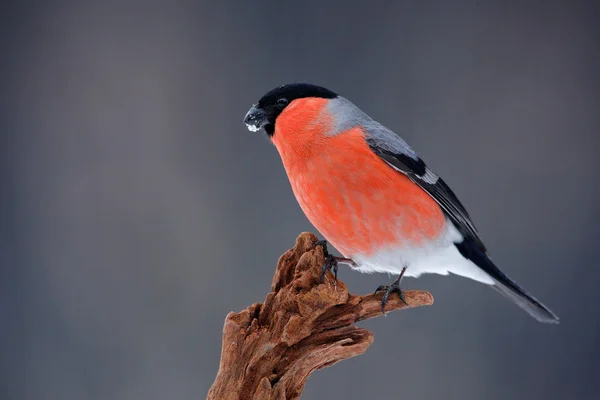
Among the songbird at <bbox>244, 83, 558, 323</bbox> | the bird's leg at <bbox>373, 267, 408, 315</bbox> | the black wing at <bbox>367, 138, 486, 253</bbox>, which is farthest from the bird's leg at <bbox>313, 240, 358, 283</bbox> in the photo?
the black wing at <bbox>367, 138, 486, 253</bbox>

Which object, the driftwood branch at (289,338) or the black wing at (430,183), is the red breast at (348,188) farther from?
the driftwood branch at (289,338)

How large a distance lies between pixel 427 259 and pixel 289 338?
1.60 ft

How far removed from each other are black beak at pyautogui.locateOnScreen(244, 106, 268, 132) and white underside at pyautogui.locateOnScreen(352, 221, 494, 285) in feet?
1.49

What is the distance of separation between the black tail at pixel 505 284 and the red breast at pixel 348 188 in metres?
0.16

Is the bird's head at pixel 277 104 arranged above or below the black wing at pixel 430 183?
above

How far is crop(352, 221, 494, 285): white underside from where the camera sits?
1.82 metres

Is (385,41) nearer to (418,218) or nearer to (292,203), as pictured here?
(292,203)

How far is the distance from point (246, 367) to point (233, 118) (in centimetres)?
136

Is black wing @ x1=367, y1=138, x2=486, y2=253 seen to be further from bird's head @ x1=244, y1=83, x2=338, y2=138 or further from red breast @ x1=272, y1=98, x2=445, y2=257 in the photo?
bird's head @ x1=244, y1=83, x2=338, y2=138

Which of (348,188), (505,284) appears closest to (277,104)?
(348,188)

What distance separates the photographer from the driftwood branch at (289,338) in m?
1.65

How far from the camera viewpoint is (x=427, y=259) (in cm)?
188

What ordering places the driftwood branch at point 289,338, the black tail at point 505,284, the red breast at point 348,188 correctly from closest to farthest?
the driftwood branch at point 289,338 → the red breast at point 348,188 → the black tail at point 505,284

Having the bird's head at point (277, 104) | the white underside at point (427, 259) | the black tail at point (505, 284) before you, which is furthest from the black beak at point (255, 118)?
the black tail at point (505, 284)
